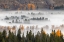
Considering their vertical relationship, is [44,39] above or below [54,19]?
above

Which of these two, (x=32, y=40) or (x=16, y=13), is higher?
(x=32, y=40)

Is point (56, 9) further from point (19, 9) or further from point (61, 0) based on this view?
point (19, 9)

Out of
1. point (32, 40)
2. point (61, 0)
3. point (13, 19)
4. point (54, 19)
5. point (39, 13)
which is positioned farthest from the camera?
point (61, 0)

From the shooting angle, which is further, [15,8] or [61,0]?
[61,0]

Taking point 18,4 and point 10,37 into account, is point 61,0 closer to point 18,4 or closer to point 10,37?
point 18,4

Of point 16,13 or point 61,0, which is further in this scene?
point 61,0

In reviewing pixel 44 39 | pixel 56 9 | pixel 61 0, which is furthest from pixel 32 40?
pixel 61 0

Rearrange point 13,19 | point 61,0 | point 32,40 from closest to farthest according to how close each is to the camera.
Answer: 1. point 32,40
2. point 13,19
3. point 61,0

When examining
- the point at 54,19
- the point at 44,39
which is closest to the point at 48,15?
the point at 54,19

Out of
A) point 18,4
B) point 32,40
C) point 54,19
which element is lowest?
point 54,19
